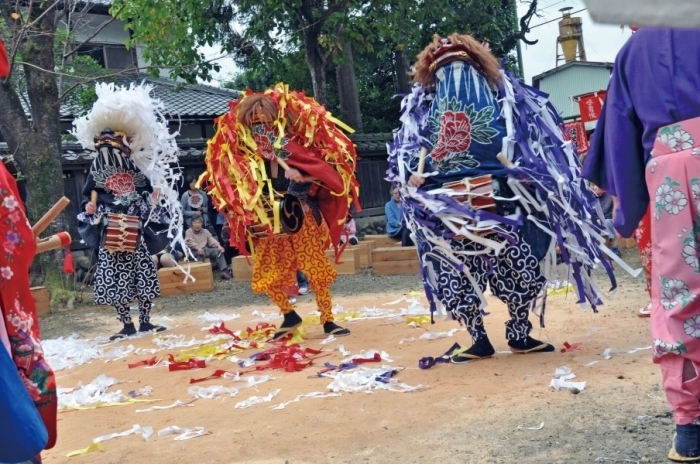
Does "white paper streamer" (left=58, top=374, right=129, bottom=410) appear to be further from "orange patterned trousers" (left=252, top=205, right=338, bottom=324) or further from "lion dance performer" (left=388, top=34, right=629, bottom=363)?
"lion dance performer" (left=388, top=34, right=629, bottom=363)

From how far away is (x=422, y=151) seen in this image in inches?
189

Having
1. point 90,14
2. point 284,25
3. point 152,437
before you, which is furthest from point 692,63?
point 90,14

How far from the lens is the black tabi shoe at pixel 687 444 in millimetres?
2779

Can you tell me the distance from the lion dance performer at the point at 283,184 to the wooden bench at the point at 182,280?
4202 mm

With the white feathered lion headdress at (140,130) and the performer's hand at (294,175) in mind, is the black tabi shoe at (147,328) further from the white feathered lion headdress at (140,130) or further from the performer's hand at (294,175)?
the performer's hand at (294,175)

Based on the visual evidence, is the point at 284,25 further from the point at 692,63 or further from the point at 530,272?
the point at 692,63

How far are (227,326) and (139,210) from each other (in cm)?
141

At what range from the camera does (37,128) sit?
10.4m

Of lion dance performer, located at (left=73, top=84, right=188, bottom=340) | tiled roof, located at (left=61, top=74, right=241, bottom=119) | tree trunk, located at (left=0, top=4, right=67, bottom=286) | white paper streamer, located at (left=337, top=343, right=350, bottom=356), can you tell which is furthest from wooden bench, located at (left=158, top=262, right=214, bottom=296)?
tiled roof, located at (left=61, top=74, right=241, bottom=119)

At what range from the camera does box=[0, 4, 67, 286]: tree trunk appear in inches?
404

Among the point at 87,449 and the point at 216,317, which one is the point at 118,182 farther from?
the point at 87,449

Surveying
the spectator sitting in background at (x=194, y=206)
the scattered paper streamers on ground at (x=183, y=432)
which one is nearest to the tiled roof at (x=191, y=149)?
the spectator sitting in background at (x=194, y=206)

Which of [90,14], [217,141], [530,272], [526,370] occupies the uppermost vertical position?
[90,14]

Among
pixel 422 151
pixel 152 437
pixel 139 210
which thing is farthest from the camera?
pixel 139 210
